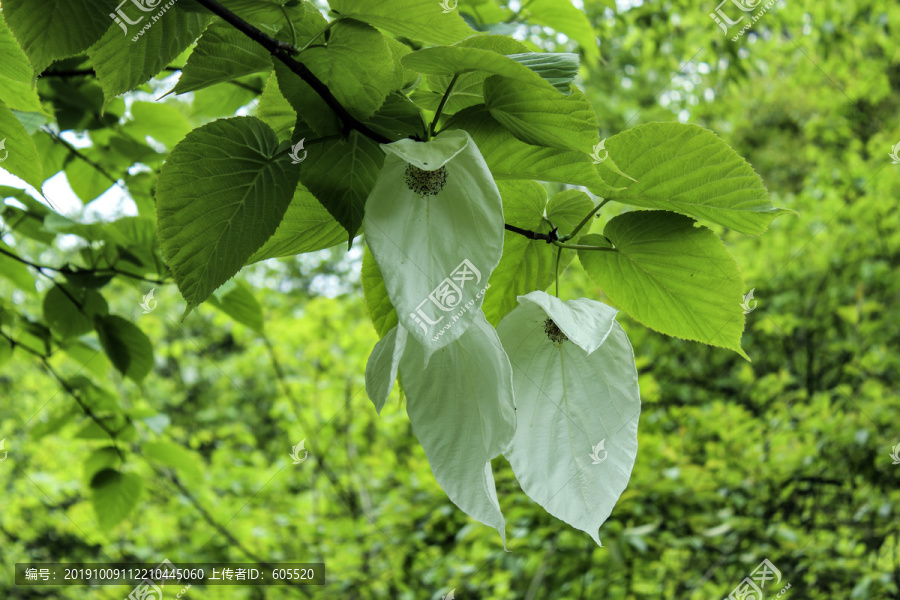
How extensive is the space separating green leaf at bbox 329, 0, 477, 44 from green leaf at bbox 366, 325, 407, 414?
0.36ft

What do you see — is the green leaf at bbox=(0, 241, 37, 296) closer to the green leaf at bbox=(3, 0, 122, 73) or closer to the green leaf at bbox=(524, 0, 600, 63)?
the green leaf at bbox=(3, 0, 122, 73)

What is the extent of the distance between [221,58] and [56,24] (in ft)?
0.18

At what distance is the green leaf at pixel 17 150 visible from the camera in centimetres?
35

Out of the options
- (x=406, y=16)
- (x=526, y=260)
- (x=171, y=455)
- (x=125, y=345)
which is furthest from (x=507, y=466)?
(x=406, y=16)

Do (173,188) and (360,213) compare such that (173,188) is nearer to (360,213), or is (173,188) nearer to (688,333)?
(360,213)

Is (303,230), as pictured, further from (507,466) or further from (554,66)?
(507,466)

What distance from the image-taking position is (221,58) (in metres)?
0.25

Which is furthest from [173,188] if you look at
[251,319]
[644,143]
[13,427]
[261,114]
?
[13,427]

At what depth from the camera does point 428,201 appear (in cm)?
22

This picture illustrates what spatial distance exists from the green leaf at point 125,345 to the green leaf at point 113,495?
21 centimetres

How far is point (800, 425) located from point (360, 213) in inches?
64.7

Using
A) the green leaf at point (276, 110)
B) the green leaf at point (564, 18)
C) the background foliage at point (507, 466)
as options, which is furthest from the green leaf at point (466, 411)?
the green leaf at point (564, 18)

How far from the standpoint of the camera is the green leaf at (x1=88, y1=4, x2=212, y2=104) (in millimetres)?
258

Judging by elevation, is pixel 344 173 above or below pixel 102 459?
above
